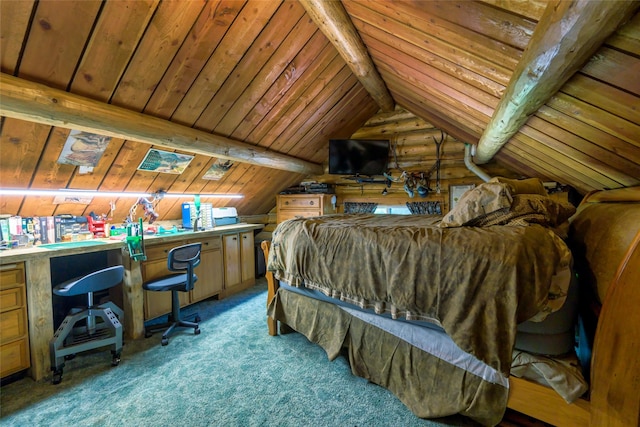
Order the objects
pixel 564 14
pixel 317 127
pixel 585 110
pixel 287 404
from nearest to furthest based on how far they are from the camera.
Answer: pixel 564 14
pixel 585 110
pixel 287 404
pixel 317 127

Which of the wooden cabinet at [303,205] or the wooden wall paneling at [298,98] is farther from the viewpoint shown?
the wooden cabinet at [303,205]

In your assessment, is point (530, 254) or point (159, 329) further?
point (159, 329)

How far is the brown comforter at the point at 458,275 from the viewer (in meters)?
1.18

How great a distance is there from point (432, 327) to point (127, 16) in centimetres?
258

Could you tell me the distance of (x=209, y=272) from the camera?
3.33 meters

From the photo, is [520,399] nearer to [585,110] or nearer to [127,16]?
[585,110]

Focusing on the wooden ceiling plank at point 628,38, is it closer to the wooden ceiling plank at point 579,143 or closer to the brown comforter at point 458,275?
the wooden ceiling plank at point 579,143

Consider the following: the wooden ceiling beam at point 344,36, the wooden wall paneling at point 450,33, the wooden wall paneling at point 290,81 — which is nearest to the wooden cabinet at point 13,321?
the wooden wall paneling at point 290,81

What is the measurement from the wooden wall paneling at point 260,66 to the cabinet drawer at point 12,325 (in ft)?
6.56

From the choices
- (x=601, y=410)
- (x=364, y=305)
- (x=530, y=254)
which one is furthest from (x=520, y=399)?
(x=364, y=305)

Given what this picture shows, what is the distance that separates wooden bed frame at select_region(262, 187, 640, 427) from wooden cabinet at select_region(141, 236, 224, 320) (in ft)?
10.2

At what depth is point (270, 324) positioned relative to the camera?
2.48m

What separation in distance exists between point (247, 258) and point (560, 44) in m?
3.89

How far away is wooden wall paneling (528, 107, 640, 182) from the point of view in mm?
1365
